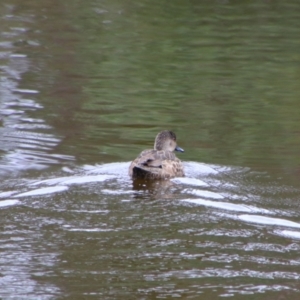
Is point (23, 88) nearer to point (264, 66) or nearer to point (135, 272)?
point (264, 66)

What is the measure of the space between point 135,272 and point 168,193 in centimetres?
267

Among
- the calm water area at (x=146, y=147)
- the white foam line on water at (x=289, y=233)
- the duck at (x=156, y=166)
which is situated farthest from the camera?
the duck at (x=156, y=166)

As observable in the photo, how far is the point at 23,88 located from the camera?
626 inches

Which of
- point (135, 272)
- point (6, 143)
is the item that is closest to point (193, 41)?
point (6, 143)

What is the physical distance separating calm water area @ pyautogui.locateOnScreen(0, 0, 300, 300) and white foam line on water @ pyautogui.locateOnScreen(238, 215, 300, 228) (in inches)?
0.7

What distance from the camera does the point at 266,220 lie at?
841 cm

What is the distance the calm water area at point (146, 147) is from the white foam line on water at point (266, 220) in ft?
0.06

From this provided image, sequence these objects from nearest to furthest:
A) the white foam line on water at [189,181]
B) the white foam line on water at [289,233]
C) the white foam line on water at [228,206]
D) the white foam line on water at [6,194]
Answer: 1. the white foam line on water at [289,233]
2. the white foam line on water at [228,206]
3. the white foam line on water at [6,194]
4. the white foam line on water at [189,181]

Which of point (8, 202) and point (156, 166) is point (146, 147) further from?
point (8, 202)

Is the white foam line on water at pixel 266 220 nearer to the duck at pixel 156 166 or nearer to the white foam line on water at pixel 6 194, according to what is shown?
the duck at pixel 156 166

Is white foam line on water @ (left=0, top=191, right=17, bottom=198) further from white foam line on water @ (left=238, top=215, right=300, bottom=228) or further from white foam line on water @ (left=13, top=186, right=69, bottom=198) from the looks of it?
white foam line on water @ (left=238, top=215, right=300, bottom=228)

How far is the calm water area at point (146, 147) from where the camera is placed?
7.02 m

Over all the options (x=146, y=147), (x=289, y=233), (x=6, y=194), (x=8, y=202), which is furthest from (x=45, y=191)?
(x=146, y=147)

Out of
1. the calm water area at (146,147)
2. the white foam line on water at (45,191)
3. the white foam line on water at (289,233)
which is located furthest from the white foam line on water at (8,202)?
the white foam line on water at (289,233)
